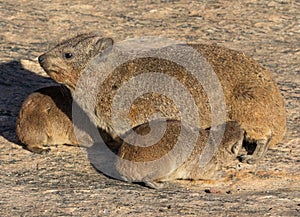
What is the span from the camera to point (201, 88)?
261 inches

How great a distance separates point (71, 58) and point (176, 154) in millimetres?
1420

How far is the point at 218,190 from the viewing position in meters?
6.02

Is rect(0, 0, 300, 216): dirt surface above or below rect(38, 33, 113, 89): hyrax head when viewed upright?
below

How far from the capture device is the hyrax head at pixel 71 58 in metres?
6.79

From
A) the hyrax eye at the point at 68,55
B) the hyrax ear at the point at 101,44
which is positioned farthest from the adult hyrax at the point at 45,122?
the hyrax ear at the point at 101,44

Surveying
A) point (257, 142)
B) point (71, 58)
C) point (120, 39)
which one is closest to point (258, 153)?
point (257, 142)

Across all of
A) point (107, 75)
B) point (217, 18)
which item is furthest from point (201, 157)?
point (217, 18)

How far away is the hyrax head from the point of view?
679 centimetres

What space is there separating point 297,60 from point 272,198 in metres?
3.62

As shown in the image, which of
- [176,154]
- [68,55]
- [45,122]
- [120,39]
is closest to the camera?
[176,154]

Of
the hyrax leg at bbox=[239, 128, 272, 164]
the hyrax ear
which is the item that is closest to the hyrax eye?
the hyrax ear

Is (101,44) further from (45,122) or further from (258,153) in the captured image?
(258,153)

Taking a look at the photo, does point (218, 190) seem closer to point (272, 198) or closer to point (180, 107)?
point (272, 198)

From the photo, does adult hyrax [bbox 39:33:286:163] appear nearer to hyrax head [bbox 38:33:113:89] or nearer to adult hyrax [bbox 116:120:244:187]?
hyrax head [bbox 38:33:113:89]
